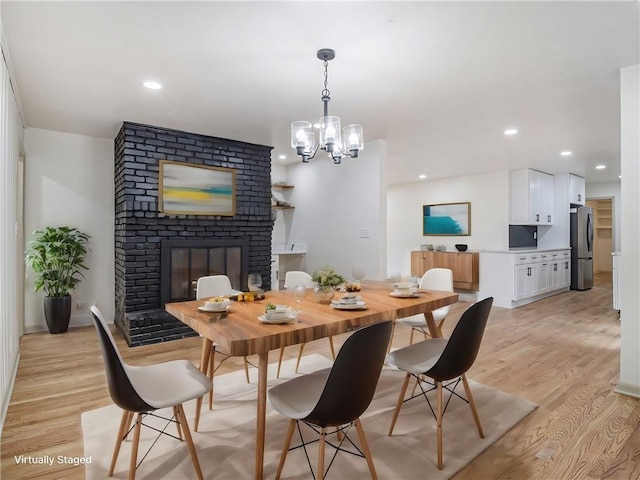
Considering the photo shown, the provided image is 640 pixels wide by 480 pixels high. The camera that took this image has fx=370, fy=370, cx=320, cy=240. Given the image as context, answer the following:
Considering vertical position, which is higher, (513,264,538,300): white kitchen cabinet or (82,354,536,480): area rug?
(513,264,538,300): white kitchen cabinet

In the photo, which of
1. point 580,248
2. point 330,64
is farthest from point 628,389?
point 580,248

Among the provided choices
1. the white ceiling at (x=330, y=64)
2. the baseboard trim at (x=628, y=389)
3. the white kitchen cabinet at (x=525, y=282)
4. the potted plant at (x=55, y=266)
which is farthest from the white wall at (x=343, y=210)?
the potted plant at (x=55, y=266)

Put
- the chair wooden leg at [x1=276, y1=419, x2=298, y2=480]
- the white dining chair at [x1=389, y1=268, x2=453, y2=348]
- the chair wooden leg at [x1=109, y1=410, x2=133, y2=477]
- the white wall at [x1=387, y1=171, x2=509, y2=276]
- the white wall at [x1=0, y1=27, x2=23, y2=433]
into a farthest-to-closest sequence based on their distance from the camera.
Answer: the white wall at [x1=387, y1=171, x2=509, y2=276]
the white dining chair at [x1=389, y1=268, x2=453, y2=348]
the white wall at [x1=0, y1=27, x2=23, y2=433]
the chair wooden leg at [x1=109, y1=410, x2=133, y2=477]
the chair wooden leg at [x1=276, y1=419, x2=298, y2=480]

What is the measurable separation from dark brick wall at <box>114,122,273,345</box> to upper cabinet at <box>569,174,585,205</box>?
6.39 meters

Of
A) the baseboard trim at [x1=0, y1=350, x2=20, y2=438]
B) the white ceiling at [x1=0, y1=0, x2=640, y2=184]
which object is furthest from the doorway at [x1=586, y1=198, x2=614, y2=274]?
the baseboard trim at [x1=0, y1=350, x2=20, y2=438]

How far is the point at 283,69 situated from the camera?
2635 millimetres

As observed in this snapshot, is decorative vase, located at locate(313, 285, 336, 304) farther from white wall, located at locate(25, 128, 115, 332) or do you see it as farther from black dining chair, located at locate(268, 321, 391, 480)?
white wall, located at locate(25, 128, 115, 332)

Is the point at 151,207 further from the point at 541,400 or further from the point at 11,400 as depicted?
the point at 541,400

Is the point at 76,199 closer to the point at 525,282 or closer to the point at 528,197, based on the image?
the point at 525,282

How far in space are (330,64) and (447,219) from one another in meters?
5.62

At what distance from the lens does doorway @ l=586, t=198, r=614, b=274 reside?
10.3m

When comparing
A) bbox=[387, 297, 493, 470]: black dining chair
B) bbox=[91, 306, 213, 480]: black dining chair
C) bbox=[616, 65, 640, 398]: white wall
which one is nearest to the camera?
bbox=[91, 306, 213, 480]: black dining chair

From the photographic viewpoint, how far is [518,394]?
270 cm

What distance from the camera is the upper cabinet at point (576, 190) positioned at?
7270 mm
